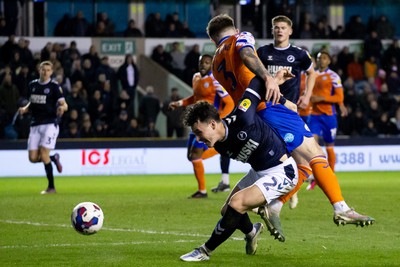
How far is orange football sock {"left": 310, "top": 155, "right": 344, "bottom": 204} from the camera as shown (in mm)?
8938

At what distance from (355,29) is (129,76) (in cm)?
839

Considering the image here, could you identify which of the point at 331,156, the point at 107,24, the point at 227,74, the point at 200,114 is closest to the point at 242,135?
the point at 200,114

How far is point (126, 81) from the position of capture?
82.6 ft

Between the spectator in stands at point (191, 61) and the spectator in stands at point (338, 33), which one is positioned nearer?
the spectator in stands at point (191, 61)

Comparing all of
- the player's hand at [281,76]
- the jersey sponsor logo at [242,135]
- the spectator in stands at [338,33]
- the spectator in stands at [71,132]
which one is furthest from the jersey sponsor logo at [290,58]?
the spectator in stands at [338,33]

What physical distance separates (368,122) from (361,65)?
3.59 m

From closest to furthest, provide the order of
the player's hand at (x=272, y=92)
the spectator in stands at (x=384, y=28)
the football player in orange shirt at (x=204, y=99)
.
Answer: the player's hand at (x=272, y=92) < the football player in orange shirt at (x=204, y=99) < the spectator in stands at (x=384, y=28)

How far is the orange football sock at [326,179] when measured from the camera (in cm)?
894

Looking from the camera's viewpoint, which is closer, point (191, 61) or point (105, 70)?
point (105, 70)

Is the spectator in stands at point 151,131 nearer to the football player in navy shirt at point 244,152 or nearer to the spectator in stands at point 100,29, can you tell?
the spectator in stands at point 100,29

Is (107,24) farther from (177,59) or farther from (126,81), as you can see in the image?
(126,81)

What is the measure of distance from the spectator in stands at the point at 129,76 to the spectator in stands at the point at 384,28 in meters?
9.26

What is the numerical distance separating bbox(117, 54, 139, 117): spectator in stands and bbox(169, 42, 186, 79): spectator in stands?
6.81ft

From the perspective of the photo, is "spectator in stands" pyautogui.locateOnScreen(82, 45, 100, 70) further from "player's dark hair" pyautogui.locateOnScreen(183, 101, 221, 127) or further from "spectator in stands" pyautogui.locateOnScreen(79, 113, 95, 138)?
"player's dark hair" pyautogui.locateOnScreen(183, 101, 221, 127)
